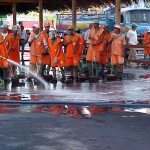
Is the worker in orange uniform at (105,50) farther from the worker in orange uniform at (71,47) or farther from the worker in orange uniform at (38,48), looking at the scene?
the worker in orange uniform at (38,48)

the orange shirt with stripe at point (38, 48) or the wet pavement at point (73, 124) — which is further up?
the orange shirt with stripe at point (38, 48)

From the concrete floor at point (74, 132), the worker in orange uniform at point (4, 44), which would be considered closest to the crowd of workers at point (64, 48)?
the worker in orange uniform at point (4, 44)

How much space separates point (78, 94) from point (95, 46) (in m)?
4.69

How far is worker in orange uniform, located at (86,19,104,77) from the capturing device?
1934cm

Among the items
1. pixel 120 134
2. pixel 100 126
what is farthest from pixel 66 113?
pixel 120 134

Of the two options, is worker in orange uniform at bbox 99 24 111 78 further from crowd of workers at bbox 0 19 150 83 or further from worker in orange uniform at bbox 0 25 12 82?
worker in orange uniform at bbox 0 25 12 82

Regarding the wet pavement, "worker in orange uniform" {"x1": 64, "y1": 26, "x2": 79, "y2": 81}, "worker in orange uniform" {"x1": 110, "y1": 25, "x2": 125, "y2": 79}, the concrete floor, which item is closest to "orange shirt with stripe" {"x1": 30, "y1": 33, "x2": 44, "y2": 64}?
"worker in orange uniform" {"x1": 64, "y1": 26, "x2": 79, "y2": 81}

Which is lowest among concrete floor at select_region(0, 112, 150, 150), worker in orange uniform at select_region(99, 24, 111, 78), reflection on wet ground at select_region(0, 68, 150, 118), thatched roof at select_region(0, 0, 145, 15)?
concrete floor at select_region(0, 112, 150, 150)

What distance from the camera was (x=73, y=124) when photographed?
1056 cm

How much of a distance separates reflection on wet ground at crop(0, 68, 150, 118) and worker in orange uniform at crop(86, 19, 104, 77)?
3.78 feet

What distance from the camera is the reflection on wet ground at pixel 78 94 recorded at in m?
12.4

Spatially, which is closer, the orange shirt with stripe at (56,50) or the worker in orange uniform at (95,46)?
the orange shirt with stripe at (56,50)

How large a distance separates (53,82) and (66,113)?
22.8ft

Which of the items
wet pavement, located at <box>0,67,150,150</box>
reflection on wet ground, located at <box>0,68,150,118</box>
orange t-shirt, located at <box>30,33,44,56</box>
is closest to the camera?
wet pavement, located at <box>0,67,150,150</box>
